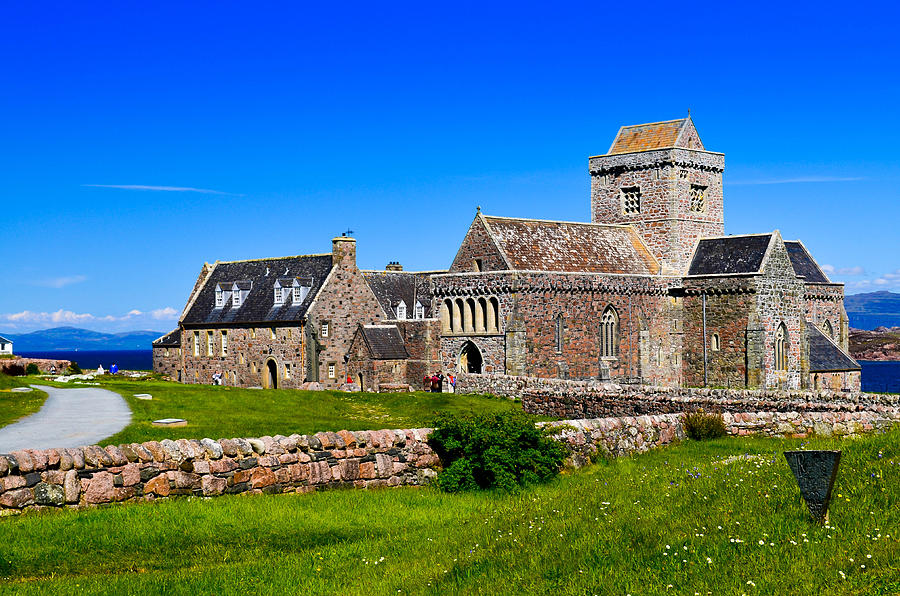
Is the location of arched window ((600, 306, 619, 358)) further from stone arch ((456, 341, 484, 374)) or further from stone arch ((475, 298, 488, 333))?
stone arch ((456, 341, 484, 374))

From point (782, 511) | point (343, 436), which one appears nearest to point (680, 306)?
point (343, 436)

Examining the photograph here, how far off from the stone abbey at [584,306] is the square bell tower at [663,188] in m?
0.10

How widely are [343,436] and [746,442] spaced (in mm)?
10243

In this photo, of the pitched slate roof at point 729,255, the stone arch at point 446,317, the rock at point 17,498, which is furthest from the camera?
the stone arch at point 446,317

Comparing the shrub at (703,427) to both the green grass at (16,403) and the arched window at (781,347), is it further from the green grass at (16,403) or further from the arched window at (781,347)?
the arched window at (781,347)

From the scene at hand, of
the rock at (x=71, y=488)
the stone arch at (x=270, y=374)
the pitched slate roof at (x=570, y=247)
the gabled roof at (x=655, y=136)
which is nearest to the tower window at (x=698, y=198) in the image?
the gabled roof at (x=655, y=136)

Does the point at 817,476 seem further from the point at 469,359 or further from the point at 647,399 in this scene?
the point at 469,359

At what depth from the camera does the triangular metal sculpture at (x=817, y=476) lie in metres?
12.5

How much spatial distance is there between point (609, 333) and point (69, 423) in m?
38.3

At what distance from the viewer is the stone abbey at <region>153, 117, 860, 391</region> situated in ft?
189

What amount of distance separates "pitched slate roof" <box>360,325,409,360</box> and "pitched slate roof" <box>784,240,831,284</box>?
27.1m

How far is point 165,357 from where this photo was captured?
7344 cm

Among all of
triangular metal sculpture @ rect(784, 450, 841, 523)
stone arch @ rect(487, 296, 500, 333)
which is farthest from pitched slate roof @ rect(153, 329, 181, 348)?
triangular metal sculpture @ rect(784, 450, 841, 523)

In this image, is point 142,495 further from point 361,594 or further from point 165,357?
point 165,357
